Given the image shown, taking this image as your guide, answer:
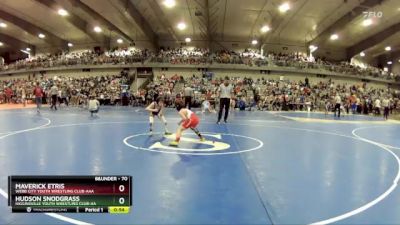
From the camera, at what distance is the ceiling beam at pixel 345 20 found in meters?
25.0

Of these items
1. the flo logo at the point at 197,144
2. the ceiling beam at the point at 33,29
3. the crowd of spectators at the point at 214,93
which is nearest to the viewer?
the flo logo at the point at 197,144

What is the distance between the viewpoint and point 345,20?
96.5ft

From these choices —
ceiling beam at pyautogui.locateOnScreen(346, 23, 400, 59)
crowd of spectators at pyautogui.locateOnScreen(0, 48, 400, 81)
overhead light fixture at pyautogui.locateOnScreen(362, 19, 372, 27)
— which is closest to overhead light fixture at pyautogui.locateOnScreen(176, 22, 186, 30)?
crowd of spectators at pyautogui.locateOnScreen(0, 48, 400, 81)

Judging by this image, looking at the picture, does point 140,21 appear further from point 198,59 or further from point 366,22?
point 366,22

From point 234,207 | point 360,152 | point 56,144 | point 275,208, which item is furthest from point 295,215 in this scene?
point 56,144

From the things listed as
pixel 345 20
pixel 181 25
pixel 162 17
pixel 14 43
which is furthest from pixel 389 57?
pixel 14 43

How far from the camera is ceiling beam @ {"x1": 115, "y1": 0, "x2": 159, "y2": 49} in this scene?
87.3 ft

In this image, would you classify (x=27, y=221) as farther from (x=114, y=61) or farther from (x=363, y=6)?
(x=114, y=61)

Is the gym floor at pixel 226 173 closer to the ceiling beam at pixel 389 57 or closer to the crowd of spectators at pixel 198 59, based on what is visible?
the crowd of spectators at pixel 198 59

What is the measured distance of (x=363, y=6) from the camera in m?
25.3

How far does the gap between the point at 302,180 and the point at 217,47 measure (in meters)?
34.2
